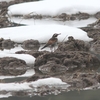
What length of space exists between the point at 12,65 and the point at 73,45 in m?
2.06

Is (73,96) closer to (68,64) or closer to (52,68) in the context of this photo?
(52,68)

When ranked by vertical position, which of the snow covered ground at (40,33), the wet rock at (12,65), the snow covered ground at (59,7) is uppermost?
the wet rock at (12,65)

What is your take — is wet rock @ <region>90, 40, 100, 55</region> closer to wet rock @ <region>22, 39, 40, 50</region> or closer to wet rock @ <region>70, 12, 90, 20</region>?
wet rock @ <region>22, 39, 40, 50</region>

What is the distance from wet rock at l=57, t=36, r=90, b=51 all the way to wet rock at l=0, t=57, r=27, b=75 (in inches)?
60.1

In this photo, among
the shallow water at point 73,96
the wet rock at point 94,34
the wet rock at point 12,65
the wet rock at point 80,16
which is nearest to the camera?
the shallow water at point 73,96

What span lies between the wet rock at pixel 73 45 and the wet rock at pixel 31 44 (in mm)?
1143

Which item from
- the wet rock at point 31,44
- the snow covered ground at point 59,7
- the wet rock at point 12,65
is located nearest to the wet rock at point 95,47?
the wet rock at point 31,44

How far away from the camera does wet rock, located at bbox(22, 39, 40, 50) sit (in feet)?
47.1

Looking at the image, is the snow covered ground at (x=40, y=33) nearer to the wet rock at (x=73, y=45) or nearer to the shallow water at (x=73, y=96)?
the wet rock at (x=73, y=45)

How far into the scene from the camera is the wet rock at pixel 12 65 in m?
11.5

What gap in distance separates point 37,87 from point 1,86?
63 centimetres

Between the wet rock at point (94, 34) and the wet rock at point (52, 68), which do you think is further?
the wet rock at point (94, 34)

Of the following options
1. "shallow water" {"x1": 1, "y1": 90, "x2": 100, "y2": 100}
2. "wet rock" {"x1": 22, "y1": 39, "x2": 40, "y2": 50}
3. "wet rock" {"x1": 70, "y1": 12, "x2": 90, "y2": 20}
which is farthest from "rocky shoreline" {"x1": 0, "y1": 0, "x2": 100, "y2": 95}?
"wet rock" {"x1": 70, "y1": 12, "x2": 90, "y2": 20}

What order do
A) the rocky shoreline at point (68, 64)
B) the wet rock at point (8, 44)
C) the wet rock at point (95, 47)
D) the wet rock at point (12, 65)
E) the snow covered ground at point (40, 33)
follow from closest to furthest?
the rocky shoreline at point (68, 64)
the wet rock at point (12, 65)
the wet rock at point (95, 47)
the wet rock at point (8, 44)
the snow covered ground at point (40, 33)
